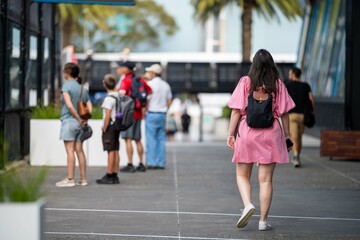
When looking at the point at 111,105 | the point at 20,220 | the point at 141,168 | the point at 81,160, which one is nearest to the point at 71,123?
the point at 81,160

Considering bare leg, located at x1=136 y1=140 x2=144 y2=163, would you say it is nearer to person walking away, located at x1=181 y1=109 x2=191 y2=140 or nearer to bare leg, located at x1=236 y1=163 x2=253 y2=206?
bare leg, located at x1=236 y1=163 x2=253 y2=206


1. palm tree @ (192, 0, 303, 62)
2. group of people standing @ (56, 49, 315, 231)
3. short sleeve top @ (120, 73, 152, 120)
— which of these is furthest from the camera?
palm tree @ (192, 0, 303, 62)

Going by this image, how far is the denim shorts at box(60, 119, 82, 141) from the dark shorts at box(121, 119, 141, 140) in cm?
271

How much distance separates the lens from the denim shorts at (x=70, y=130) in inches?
587

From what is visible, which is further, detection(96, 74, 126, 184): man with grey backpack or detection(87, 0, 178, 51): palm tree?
detection(87, 0, 178, 51): palm tree

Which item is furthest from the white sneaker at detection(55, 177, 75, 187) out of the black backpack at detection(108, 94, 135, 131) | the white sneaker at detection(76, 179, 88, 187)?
the black backpack at detection(108, 94, 135, 131)

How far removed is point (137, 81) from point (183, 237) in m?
8.01

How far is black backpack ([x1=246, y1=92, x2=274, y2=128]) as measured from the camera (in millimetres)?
10430

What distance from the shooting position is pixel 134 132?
58.4 ft

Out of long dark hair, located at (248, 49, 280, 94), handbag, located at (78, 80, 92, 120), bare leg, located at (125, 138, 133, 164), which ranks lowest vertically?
bare leg, located at (125, 138, 133, 164)

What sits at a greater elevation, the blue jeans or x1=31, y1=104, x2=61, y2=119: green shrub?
x1=31, y1=104, x2=61, y2=119: green shrub

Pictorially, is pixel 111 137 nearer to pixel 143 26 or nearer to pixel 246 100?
pixel 246 100

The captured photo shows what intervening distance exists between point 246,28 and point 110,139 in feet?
83.5

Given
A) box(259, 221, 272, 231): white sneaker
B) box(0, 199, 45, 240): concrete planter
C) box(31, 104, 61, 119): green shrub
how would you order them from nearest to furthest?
box(0, 199, 45, 240): concrete planter → box(259, 221, 272, 231): white sneaker → box(31, 104, 61, 119): green shrub
